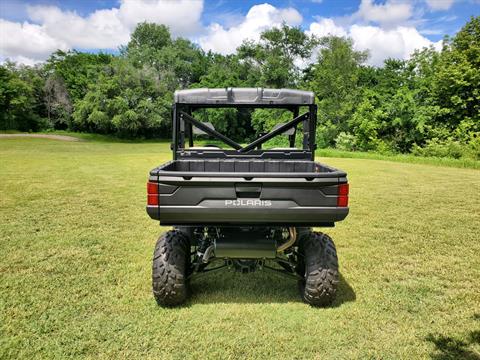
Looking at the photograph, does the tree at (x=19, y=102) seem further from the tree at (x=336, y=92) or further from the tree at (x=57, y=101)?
the tree at (x=336, y=92)

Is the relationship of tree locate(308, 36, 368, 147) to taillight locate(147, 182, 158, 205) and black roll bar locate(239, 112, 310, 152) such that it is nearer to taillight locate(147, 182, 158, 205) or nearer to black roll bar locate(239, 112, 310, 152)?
black roll bar locate(239, 112, 310, 152)

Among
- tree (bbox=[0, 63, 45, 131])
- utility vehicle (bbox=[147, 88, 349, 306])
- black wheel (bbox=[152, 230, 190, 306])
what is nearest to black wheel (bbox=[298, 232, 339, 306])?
utility vehicle (bbox=[147, 88, 349, 306])

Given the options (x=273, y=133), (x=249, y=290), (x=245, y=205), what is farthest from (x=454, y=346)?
(x=273, y=133)

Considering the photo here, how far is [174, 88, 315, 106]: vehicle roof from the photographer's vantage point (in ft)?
13.5

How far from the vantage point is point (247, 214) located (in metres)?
2.88

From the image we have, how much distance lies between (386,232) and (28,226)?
5.70 metres

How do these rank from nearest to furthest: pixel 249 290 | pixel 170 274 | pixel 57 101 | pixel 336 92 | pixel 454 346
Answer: pixel 454 346
pixel 170 274
pixel 249 290
pixel 336 92
pixel 57 101

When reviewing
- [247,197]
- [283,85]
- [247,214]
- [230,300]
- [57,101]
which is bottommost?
[230,300]

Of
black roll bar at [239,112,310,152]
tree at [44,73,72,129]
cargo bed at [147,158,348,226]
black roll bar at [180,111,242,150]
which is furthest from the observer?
tree at [44,73,72,129]

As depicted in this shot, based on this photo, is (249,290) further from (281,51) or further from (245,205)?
(281,51)

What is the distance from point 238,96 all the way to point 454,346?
2.99 m

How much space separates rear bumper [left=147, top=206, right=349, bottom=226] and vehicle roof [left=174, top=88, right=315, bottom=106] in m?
1.60

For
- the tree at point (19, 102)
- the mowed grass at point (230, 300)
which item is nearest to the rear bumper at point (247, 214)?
the mowed grass at point (230, 300)

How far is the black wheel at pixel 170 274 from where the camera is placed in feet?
10.7
